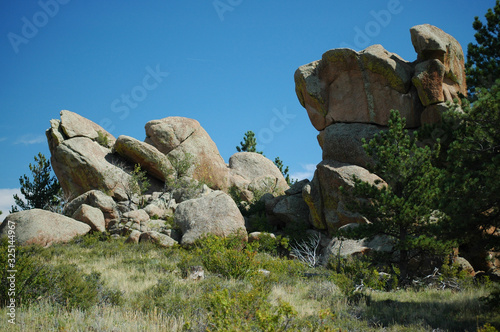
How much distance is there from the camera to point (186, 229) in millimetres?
22875

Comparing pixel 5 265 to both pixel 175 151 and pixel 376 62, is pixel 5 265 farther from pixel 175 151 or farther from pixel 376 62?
pixel 175 151

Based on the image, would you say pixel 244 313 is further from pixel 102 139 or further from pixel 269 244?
pixel 102 139

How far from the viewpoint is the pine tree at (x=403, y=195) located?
1543cm

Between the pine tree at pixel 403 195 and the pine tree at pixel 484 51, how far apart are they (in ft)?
14.4

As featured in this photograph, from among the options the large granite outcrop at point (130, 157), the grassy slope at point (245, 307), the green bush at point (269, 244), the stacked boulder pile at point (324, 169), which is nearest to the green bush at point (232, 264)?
the grassy slope at point (245, 307)

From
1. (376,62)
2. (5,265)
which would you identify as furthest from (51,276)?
(376,62)

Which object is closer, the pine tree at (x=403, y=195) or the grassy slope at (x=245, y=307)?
the grassy slope at (x=245, y=307)

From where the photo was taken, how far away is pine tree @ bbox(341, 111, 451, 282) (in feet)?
50.6

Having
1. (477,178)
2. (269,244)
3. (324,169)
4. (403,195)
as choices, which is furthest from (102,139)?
(477,178)

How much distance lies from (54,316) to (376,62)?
69.5 feet

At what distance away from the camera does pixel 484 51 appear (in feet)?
58.3

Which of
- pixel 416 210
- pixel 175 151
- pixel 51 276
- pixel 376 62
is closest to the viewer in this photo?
pixel 51 276

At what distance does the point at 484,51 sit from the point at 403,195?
25.1 ft

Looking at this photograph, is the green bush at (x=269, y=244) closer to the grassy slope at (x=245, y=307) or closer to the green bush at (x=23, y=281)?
the grassy slope at (x=245, y=307)
